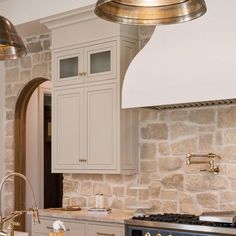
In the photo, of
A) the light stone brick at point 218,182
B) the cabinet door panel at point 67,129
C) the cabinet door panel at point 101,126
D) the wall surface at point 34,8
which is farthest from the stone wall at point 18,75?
the light stone brick at point 218,182

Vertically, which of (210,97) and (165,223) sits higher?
(210,97)

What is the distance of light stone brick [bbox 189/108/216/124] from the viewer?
15.6 ft

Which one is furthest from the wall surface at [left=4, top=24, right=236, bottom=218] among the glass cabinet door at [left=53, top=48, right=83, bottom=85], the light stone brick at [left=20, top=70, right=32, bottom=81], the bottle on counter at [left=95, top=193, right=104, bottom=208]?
the light stone brick at [left=20, top=70, right=32, bottom=81]

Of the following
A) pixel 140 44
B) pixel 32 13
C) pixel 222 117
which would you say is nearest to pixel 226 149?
pixel 222 117

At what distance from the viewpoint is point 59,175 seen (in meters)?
8.05

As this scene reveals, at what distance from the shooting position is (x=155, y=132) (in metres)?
5.18

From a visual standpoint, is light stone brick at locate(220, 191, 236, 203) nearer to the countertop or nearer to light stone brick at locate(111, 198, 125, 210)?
the countertop

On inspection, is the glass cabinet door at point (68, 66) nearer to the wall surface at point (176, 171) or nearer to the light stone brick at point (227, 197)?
the wall surface at point (176, 171)

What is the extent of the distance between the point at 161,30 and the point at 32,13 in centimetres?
Result: 191

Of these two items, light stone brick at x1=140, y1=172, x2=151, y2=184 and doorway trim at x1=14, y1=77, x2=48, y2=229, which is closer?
light stone brick at x1=140, y1=172, x2=151, y2=184

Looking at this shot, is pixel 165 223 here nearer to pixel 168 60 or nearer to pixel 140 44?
pixel 168 60

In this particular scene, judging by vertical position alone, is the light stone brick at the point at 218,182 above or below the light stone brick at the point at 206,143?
below

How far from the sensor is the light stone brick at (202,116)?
4.75 m

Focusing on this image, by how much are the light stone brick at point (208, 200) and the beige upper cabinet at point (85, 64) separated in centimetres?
143
